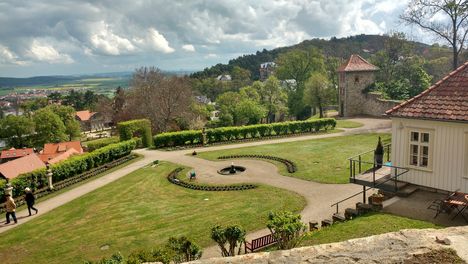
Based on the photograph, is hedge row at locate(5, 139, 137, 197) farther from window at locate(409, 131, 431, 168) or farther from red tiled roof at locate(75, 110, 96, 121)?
red tiled roof at locate(75, 110, 96, 121)

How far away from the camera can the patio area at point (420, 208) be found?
471 inches

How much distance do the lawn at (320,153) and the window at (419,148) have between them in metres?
6.20

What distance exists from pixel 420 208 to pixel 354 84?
38216mm

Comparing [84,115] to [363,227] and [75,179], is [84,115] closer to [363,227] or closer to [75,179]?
[75,179]

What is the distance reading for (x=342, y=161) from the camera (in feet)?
83.3

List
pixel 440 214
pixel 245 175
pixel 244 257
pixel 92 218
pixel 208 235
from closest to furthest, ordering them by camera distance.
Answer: pixel 244 257 < pixel 440 214 < pixel 208 235 < pixel 92 218 < pixel 245 175

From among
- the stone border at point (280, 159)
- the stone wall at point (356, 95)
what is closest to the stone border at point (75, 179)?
the stone border at point (280, 159)

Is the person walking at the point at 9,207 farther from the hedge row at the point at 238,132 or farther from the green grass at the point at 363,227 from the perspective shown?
the hedge row at the point at 238,132

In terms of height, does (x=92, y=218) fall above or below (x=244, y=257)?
below

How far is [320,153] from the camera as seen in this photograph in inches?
1123

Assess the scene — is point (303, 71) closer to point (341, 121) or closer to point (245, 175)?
point (341, 121)

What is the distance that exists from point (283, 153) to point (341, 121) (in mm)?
19304

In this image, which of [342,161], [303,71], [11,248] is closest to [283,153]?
[342,161]

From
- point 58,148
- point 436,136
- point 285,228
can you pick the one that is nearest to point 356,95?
point 436,136
